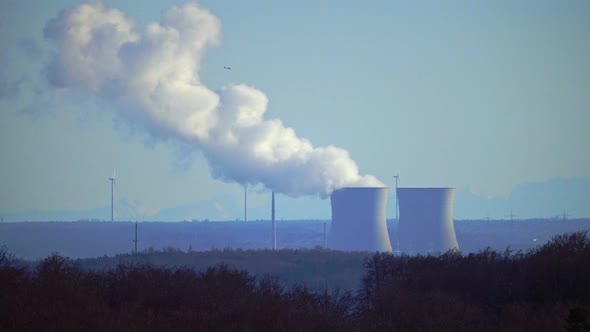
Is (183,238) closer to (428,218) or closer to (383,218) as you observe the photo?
(383,218)

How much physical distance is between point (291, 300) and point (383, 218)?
27.5m

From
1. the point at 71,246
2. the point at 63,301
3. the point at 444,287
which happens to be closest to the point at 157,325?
the point at 63,301

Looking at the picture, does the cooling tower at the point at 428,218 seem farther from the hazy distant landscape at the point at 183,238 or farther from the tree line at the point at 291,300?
the hazy distant landscape at the point at 183,238

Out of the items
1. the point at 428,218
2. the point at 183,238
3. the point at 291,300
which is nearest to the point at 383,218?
the point at 428,218

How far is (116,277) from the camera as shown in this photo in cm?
2159

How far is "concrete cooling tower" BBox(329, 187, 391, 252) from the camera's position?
A: 46.4 metres

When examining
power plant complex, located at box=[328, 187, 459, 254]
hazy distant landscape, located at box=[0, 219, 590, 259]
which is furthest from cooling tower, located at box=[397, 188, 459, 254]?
hazy distant landscape, located at box=[0, 219, 590, 259]

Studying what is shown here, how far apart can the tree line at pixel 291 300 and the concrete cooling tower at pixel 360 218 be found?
781 inches

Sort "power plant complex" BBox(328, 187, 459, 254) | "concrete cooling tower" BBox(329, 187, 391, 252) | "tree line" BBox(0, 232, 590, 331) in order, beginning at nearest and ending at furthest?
1. "tree line" BBox(0, 232, 590, 331)
2. "concrete cooling tower" BBox(329, 187, 391, 252)
3. "power plant complex" BBox(328, 187, 459, 254)

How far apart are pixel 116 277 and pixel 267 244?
289ft

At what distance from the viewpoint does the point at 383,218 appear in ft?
157

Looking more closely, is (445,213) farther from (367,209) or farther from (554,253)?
(554,253)

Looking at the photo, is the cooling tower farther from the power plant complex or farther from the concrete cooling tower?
the concrete cooling tower

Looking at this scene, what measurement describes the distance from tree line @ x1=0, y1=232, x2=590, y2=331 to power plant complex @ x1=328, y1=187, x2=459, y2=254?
20.0m
